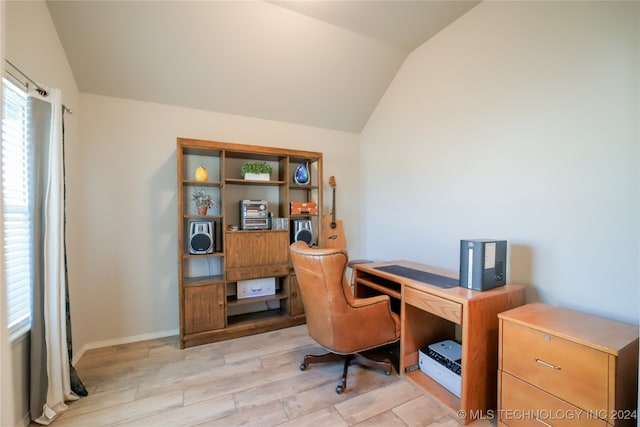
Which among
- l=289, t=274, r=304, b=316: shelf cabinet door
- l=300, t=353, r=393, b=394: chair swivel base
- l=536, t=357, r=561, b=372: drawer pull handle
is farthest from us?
l=289, t=274, r=304, b=316: shelf cabinet door

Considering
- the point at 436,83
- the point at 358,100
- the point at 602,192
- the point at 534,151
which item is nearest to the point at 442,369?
the point at 602,192

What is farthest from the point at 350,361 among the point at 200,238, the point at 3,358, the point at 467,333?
the point at 3,358

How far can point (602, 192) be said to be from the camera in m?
1.49

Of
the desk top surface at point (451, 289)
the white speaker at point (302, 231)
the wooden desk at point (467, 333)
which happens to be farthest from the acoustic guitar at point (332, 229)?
the wooden desk at point (467, 333)

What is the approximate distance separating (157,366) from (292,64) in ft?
9.87

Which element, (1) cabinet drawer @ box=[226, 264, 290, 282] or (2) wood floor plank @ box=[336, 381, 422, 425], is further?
(1) cabinet drawer @ box=[226, 264, 290, 282]

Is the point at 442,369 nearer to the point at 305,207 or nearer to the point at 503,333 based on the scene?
the point at 503,333

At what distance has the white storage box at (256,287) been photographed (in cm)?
277

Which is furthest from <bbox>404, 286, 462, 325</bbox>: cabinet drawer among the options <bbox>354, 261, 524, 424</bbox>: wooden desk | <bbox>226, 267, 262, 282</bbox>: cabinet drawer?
<bbox>226, 267, 262, 282</bbox>: cabinet drawer

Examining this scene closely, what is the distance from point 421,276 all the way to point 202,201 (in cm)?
219

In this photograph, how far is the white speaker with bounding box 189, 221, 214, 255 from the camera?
2.50m

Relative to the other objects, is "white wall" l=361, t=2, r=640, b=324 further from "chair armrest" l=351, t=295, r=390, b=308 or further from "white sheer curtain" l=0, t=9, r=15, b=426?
"white sheer curtain" l=0, t=9, r=15, b=426

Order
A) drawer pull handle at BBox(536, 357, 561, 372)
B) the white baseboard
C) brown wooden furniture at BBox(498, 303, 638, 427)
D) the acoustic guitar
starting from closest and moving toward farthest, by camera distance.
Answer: brown wooden furniture at BBox(498, 303, 638, 427)
drawer pull handle at BBox(536, 357, 561, 372)
the white baseboard
the acoustic guitar

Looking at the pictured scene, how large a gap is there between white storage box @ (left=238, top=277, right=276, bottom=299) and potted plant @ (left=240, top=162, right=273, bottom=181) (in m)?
1.10
